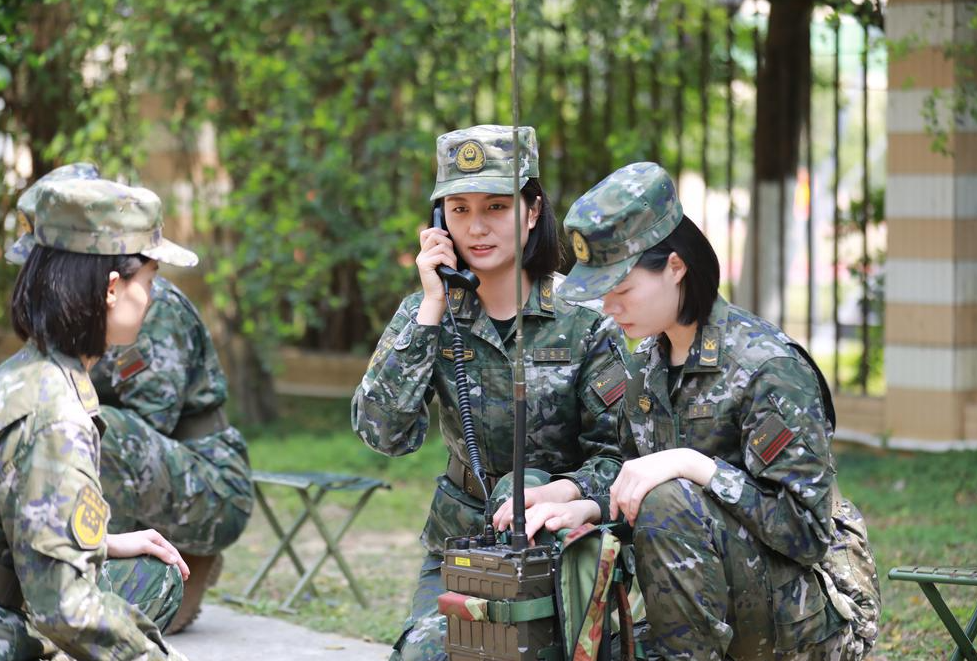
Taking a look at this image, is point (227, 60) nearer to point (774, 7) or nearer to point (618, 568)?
point (774, 7)

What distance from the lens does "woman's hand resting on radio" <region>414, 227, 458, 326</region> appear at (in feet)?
12.5

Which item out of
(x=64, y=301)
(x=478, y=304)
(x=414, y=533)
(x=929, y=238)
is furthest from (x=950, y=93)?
(x=64, y=301)

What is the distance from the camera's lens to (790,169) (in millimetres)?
9133

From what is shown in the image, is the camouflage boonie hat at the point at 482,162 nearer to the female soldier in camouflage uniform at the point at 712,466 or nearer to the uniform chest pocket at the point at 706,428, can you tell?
the female soldier in camouflage uniform at the point at 712,466

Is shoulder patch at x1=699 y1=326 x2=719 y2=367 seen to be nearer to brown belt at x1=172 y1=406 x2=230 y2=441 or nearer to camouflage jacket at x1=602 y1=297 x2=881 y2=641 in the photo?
camouflage jacket at x1=602 y1=297 x2=881 y2=641

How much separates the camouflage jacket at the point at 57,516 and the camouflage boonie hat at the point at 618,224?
1.19 m

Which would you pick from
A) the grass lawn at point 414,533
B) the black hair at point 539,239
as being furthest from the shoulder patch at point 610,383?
the grass lawn at point 414,533

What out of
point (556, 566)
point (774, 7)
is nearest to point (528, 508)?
point (556, 566)

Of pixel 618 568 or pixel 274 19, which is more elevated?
pixel 274 19

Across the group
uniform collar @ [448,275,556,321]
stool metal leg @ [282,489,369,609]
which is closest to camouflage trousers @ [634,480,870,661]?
uniform collar @ [448,275,556,321]

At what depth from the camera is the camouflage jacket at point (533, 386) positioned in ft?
→ 12.7

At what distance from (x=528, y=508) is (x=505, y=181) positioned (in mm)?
918

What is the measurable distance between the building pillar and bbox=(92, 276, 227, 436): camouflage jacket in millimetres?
4187

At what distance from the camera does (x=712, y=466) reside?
10.8ft
